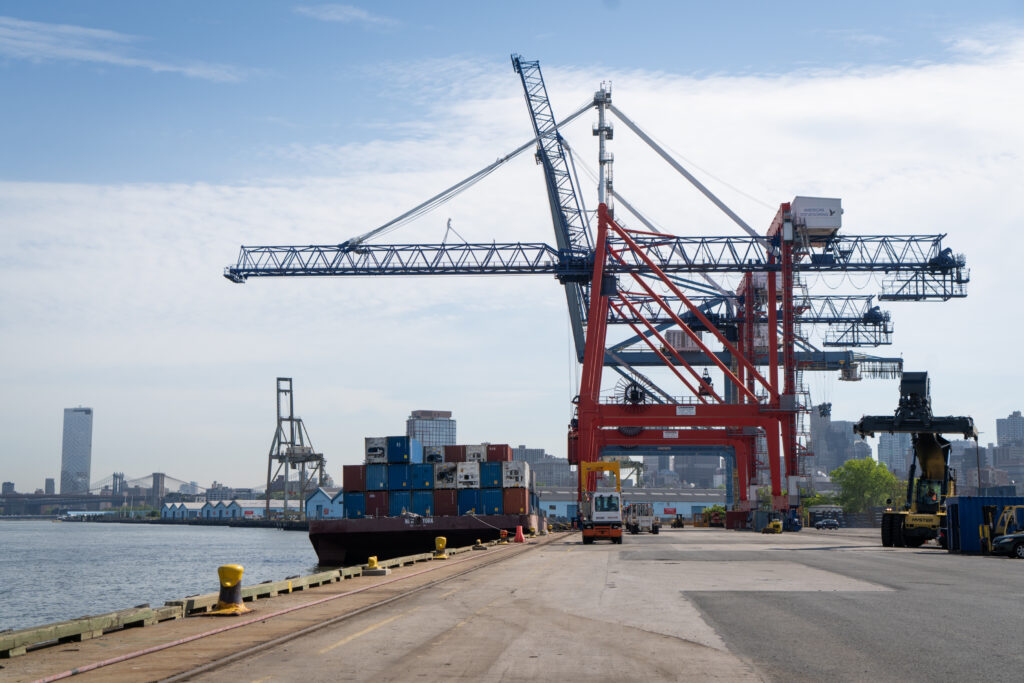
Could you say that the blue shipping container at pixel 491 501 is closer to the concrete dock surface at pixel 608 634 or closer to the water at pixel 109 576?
the water at pixel 109 576

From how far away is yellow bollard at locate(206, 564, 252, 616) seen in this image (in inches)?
716

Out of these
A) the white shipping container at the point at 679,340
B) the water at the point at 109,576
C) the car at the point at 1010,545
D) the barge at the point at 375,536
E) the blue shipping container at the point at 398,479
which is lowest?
the water at the point at 109,576

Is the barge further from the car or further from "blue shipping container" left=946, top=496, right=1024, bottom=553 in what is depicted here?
the car

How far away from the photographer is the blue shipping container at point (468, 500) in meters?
65.3

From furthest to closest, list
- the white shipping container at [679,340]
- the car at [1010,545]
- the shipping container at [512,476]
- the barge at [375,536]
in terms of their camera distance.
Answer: the white shipping container at [679,340], the shipping container at [512,476], the barge at [375,536], the car at [1010,545]

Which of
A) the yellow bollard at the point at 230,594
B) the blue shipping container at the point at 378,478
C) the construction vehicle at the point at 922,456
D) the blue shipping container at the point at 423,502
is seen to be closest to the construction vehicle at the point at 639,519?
the blue shipping container at the point at 423,502

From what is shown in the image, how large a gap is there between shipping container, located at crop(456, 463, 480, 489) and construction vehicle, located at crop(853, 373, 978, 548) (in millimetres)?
27663

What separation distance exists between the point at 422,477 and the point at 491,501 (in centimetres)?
503

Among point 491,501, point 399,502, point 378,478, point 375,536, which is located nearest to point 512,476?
point 491,501

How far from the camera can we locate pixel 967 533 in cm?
3816

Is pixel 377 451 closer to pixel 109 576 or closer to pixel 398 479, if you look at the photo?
pixel 398 479

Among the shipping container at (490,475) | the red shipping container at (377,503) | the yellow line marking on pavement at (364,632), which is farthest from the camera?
the shipping container at (490,475)

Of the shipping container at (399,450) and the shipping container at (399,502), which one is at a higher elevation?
the shipping container at (399,450)

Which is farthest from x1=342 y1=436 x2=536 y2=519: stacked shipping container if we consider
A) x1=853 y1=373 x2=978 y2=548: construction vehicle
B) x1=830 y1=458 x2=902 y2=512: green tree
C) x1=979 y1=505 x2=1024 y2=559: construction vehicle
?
x1=830 y1=458 x2=902 y2=512: green tree
